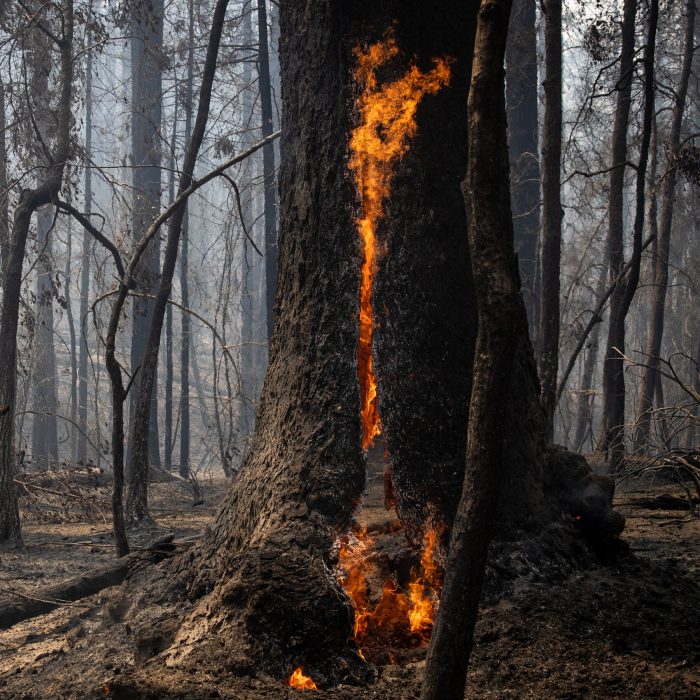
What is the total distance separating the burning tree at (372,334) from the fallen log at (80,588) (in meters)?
1.21

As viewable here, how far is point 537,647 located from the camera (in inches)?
129

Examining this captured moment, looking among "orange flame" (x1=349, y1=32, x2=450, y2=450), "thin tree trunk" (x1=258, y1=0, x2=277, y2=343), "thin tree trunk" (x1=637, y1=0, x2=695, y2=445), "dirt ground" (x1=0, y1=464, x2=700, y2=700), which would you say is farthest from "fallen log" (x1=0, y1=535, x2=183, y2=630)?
"thin tree trunk" (x1=637, y1=0, x2=695, y2=445)

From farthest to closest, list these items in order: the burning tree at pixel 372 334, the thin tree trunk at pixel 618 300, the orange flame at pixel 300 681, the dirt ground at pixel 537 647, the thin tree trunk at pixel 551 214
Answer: the thin tree trunk at pixel 618 300
the thin tree trunk at pixel 551 214
the burning tree at pixel 372 334
the orange flame at pixel 300 681
the dirt ground at pixel 537 647

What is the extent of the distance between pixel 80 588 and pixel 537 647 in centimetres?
341

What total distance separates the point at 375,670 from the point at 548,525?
3.96 ft

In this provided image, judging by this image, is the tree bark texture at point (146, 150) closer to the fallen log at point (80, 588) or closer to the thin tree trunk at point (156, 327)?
the thin tree trunk at point (156, 327)

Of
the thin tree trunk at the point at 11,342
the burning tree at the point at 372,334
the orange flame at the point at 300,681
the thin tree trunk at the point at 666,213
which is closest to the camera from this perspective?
the orange flame at the point at 300,681

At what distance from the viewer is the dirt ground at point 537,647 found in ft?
10.0

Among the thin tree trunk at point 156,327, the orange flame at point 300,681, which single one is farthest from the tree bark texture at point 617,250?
the orange flame at point 300,681

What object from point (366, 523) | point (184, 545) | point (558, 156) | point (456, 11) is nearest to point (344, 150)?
point (456, 11)

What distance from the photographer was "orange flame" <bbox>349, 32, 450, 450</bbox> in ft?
12.8

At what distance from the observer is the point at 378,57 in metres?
3.96

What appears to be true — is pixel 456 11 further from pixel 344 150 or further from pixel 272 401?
pixel 272 401

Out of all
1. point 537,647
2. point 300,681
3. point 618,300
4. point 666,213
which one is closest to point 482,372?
point 537,647
